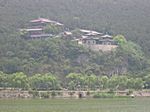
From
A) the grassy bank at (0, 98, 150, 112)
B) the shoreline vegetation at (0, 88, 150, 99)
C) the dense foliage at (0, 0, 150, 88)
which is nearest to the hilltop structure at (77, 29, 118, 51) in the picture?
the dense foliage at (0, 0, 150, 88)

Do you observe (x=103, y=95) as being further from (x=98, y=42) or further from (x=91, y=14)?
(x=91, y=14)

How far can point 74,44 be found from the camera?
10050cm

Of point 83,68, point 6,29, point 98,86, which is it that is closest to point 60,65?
point 83,68

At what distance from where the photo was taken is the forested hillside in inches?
3679

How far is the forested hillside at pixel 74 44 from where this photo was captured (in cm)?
9344

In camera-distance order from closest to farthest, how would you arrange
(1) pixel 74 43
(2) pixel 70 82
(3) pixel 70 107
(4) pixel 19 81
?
(3) pixel 70 107 → (4) pixel 19 81 → (2) pixel 70 82 → (1) pixel 74 43

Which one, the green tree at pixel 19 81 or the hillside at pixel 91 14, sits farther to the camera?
the hillside at pixel 91 14

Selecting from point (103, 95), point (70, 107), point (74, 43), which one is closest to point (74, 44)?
point (74, 43)

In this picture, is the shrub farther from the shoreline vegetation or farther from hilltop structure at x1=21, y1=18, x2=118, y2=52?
hilltop structure at x1=21, y1=18, x2=118, y2=52

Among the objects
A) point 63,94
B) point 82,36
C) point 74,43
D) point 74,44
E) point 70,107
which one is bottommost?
point 70,107

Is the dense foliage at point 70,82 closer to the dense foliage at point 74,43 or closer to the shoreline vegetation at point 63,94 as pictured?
the dense foliage at point 74,43

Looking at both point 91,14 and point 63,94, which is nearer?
point 63,94

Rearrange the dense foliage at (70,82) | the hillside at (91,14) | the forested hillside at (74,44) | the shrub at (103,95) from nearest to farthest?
the shrub at (103,95), the dense foliage at (70,82), the forested hillside at (74,44), the hillside at (91,14)

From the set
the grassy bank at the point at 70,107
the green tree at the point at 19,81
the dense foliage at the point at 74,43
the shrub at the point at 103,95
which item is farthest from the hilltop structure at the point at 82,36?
the grassy bank at the point at 70,107
